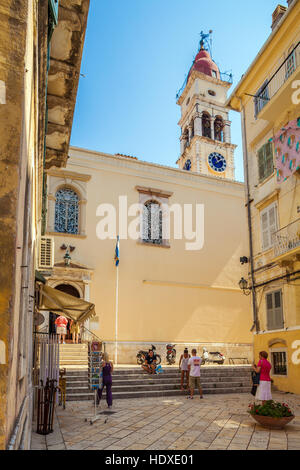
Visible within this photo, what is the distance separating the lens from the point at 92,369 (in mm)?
10203

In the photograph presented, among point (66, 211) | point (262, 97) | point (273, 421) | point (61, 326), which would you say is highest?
point (262, 97)

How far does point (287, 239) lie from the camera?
14086mm

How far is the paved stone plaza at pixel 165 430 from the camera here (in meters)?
7.00

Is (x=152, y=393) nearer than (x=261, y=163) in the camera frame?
Yes

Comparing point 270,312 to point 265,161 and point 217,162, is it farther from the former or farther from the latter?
point 217,162

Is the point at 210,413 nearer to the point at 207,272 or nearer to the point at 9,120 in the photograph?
the point at 9,120

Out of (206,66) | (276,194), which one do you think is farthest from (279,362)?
(206,66)

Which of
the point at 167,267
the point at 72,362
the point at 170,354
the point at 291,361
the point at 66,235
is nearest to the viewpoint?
the point at 291,361

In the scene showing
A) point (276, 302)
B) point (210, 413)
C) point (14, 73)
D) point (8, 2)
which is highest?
point (8, 2)

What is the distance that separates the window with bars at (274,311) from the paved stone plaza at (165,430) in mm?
3340

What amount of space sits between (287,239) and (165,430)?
8182 millimetres
